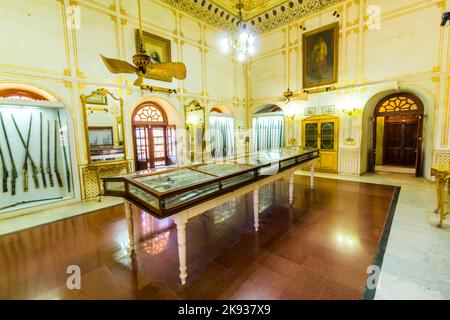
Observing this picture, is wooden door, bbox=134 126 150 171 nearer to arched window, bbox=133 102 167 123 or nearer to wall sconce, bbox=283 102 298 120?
arched window, bbox=133 102 167 123

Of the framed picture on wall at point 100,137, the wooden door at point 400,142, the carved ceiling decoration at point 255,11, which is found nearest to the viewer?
the framed picture on wall at point 100,137

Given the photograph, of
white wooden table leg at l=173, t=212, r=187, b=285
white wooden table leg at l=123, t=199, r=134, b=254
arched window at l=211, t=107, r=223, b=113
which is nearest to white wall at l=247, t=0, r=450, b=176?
arched window at l=211, t=107, r=223, b=113

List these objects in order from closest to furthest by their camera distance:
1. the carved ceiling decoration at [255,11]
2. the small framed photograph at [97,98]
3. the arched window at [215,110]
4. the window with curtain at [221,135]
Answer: the small framed photograph at [97,98] < the carved ceiling decoration at [255,11] < the window with curtain at [221,135] < the arched window at [215,110]

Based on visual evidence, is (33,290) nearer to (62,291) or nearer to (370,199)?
(62,291)

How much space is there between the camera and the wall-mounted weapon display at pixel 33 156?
4.54m

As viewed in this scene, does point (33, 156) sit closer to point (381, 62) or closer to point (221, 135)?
point (221, 135)

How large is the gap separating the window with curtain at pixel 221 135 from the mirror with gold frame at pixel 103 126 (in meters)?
3.70

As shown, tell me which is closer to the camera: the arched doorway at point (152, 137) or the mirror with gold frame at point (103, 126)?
the mirror with gold frame at point (103, 126)

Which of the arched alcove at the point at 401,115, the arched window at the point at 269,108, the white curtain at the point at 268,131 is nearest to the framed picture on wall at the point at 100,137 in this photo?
the white curtain at the point at 268,131

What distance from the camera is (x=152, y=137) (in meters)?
7.43

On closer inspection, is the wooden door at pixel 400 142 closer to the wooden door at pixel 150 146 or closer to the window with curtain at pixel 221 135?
the window with curtain at pixel 221 135

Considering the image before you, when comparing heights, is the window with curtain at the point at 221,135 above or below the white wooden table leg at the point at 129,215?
above
